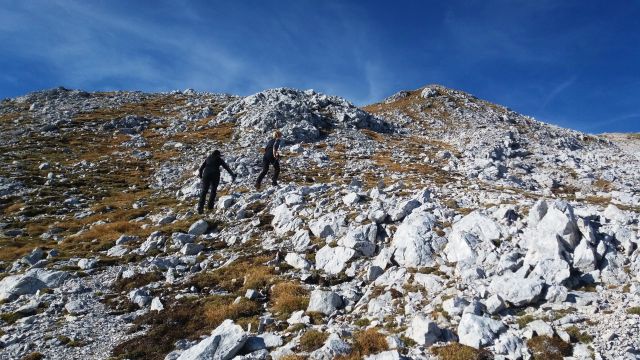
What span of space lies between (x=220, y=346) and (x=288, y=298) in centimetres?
311

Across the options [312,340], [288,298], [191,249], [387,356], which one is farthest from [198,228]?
[387,356]

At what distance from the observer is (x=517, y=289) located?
11969mm

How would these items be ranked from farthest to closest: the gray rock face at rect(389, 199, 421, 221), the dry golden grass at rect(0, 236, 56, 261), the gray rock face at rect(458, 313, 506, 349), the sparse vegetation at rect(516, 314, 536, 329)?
the dry golden grass at rect(0, 236, 56, 261)
the gray rock face at rect(389, 199, 421, 221)
the sparse vegetation at rect(516, 314, 536, 329)
the gray rock face at rect(458, 313, 506, 349)

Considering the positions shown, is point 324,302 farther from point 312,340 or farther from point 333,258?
point 333,258

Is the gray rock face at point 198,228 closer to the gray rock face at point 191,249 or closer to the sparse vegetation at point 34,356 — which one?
the gray rock face at point 191,249

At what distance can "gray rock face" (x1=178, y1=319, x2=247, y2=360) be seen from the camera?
10.9m

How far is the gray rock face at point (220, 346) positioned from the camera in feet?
35.9

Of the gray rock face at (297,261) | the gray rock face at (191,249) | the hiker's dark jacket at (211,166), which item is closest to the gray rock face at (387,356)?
the gray rock face at (297,261)

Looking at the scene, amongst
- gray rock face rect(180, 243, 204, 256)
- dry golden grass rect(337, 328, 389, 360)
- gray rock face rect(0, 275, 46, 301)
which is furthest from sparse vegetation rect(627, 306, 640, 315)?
gray rock face rect(0, 275, 46, 301)

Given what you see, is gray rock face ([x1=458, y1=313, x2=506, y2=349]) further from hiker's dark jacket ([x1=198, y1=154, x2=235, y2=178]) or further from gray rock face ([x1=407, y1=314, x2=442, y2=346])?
hiker's dark jacket ([x1=198, y1=154, x2=235, y2=178])

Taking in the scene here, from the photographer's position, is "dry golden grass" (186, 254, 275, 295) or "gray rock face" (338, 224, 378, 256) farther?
"gray rock face" (338, 224, 378, 256)

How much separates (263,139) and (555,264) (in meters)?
42.7

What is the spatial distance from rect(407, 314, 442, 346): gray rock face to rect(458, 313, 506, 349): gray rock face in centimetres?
60

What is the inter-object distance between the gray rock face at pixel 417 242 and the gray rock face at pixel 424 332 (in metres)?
4.03
